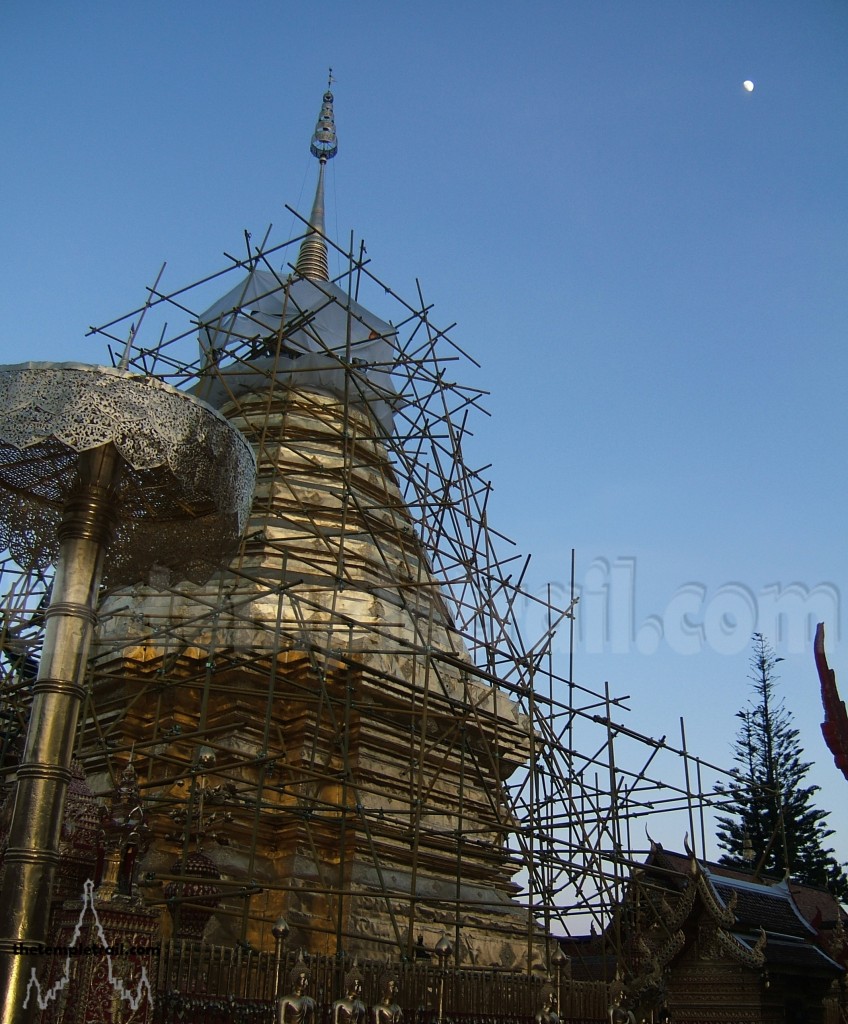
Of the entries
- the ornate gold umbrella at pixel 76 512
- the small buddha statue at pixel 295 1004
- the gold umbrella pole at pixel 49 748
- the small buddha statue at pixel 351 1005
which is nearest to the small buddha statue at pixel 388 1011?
the small buddha statue at pixel 351 1005

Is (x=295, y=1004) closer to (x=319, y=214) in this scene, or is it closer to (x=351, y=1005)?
(x=351, y=1005)

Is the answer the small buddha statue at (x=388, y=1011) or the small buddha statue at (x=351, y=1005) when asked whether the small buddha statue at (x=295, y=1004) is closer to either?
the small buddha statue at (x=351, y=1005)

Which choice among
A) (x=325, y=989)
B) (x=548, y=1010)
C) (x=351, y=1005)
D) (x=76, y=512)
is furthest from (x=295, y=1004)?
(x=76, y=512)

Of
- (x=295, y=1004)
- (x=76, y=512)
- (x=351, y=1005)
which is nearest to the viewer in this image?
(x=76, y=512)

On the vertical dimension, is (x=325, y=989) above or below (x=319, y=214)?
below

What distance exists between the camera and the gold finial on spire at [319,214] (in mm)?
19797

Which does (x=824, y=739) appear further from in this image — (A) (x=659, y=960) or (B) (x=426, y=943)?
(B) (x=426, y=943)

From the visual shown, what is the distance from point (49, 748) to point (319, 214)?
749 inches

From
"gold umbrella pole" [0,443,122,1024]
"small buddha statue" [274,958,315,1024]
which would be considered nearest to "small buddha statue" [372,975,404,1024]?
"small buddha statue" [274,958,315,1024]

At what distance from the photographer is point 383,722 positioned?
12.3 metres

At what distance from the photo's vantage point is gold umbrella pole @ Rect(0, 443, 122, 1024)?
14.5 ft

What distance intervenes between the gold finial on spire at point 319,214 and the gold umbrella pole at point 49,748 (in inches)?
447

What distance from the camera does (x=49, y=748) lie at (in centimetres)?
475

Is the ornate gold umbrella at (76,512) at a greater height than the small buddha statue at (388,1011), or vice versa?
the ornate gold umbrella at (76,512)
